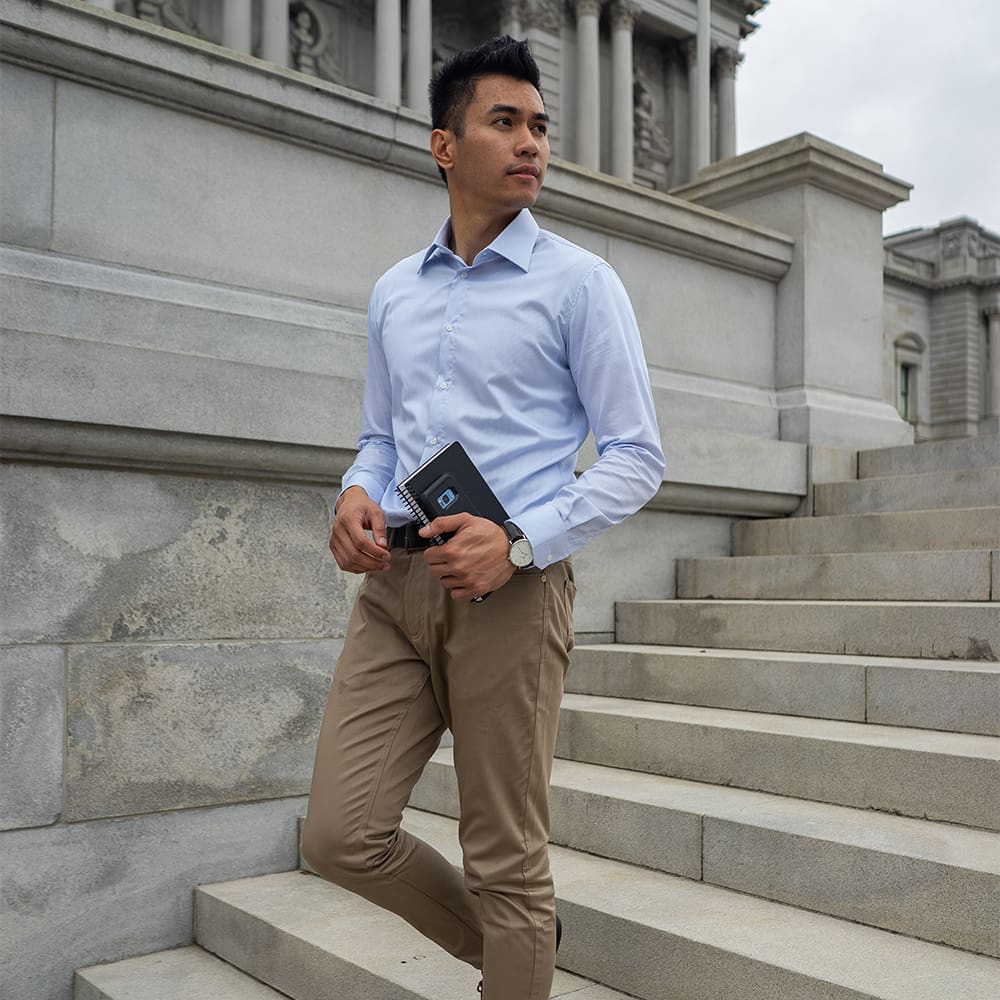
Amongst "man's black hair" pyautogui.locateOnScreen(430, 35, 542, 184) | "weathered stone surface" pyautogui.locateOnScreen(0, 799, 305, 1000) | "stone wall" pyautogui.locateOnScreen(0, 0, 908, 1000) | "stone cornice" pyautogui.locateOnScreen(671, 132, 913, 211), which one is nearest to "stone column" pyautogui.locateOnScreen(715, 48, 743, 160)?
"stone cornice" pyautogui.locateOnScreen(671, 132, 913, 211)

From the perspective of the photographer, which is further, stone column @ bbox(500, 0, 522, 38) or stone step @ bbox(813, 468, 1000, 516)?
stone column @ bbox(500, 0, 522, 38)

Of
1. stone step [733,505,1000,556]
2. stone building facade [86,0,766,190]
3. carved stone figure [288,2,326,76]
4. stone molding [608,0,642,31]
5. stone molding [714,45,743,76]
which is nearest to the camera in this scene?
stone step [733,505,1000,556]

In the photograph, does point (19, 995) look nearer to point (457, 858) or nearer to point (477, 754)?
point (457, 858)

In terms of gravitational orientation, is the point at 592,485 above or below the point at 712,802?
above

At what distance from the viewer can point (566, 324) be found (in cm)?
244

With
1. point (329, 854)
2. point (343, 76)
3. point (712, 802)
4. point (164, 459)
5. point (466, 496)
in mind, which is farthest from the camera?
point (343, 76)

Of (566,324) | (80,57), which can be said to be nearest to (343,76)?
(80,57)

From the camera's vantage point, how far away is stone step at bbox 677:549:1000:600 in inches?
183

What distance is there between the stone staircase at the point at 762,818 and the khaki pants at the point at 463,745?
0.74m

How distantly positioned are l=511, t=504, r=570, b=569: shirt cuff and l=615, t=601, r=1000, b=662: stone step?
2487mm

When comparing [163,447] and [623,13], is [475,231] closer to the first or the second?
[163,447]

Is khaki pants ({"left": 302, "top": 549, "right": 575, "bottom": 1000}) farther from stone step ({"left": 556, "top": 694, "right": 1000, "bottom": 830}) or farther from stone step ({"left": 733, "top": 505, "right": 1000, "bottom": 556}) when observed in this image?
stone step ({"left": 733, "top": 505, "right": 1000, "bottom": 556})

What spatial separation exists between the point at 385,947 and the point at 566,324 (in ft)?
6.38

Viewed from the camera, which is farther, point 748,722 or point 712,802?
point 748,722
